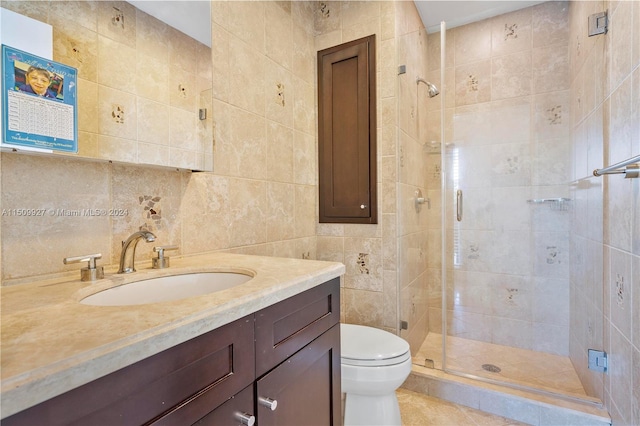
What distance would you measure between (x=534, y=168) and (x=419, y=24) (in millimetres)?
1333

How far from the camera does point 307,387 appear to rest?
89 centimetres

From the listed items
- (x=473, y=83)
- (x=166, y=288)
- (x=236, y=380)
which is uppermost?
(x=473, y=83)

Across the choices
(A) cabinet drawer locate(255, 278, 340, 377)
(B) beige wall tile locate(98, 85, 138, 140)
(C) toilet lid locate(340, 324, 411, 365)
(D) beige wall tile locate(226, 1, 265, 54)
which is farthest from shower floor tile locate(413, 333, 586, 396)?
(D) beige wall tile locate(226, 1, 265, 54)

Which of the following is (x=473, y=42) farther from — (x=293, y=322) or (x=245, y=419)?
(x=245, y=419)

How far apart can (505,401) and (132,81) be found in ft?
7.16

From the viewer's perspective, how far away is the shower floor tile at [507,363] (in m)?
1.83

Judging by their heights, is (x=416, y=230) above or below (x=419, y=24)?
below

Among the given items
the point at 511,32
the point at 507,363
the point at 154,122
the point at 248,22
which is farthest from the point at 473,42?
the point at 154,122

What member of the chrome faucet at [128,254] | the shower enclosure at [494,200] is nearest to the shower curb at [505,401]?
the shower enclosure at [494,200]

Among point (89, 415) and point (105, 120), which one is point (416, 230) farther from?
point (89, 415)

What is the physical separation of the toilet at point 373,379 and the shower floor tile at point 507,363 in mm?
621

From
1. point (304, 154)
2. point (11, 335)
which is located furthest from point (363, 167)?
point (11, 335)

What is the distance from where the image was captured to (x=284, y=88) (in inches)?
72.6

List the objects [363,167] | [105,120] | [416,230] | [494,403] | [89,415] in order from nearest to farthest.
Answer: [89,415] → [105,120] → [494,403] → [363,167] → [416,230]
